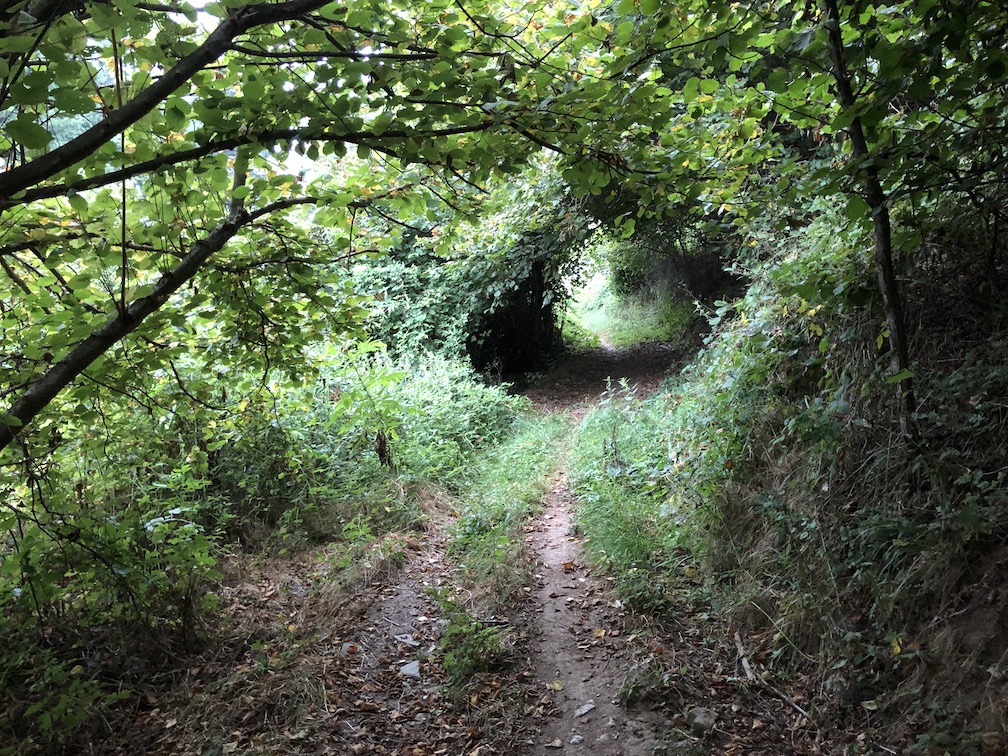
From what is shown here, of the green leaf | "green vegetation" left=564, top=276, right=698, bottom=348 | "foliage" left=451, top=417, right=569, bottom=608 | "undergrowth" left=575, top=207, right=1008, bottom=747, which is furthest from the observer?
"green vegetation" left=564, top=276, right=698, bottom=348

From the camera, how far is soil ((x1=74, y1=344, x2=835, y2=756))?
133 inches

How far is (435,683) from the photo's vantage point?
13.1ft

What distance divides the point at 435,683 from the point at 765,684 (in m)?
2.11

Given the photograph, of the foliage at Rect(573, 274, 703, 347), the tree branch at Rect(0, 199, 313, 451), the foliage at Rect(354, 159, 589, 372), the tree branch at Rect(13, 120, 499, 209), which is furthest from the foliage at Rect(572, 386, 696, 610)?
the foliage at Rect(573, 274, 703, 347)

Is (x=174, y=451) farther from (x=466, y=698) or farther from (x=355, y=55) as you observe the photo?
(x=355, y=55)

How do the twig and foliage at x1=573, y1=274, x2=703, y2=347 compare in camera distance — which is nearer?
the twig

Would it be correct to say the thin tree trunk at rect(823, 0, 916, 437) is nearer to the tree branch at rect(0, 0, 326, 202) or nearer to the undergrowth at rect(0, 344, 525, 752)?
the tree branch at rect(0, 0, 326, 202)

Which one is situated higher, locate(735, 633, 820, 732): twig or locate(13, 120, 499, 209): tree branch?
locate(13, 120, 499, 209): tree branch

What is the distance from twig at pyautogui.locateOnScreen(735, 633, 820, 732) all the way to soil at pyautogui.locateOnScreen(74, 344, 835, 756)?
Answer: 0.01 metres

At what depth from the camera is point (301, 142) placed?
8.32ft

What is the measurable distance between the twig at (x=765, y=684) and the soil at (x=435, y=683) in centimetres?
1

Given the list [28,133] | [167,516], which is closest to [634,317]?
[167,516]

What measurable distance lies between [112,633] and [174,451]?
190 centimetres

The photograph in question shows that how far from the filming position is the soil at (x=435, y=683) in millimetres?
3375
